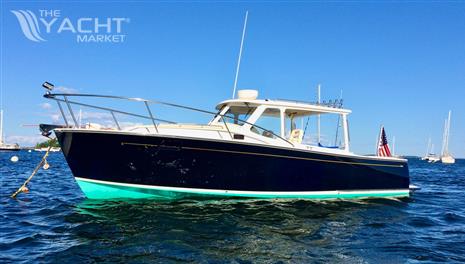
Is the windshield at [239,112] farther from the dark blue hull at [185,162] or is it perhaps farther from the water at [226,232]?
the water at [226,232]

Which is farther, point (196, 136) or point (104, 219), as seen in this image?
point (196, 136)

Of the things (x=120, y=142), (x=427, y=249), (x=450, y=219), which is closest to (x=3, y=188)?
(x=120, y=142)

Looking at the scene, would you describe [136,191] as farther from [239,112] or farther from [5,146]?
[5,146]

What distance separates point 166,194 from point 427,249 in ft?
17.1

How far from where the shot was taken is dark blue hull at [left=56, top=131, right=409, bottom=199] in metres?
7.92

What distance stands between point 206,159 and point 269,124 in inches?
87.6

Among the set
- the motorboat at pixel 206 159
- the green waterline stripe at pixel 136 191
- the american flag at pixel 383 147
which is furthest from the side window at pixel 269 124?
the american flag at pixel 383 147

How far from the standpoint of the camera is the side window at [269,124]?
9070 millimetres

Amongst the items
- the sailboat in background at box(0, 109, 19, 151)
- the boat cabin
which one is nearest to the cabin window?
the boat cabin

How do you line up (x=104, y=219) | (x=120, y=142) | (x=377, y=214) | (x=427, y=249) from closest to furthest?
(x=427, y=249), (x=104, y=219), (x=120, y=142), (x=377, y=214)

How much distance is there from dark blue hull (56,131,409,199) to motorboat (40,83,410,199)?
2 cm

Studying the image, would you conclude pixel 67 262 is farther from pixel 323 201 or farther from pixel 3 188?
pixel 3 188

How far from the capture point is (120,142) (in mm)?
7863

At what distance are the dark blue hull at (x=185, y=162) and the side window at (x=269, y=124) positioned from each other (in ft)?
2.37
